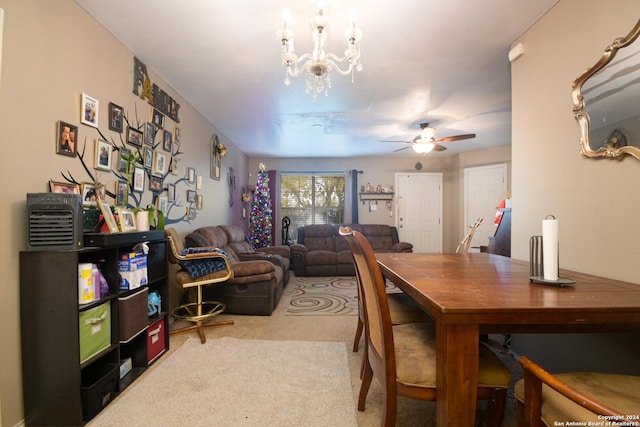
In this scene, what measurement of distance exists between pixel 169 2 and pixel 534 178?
2.81m

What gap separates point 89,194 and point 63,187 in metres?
0.20

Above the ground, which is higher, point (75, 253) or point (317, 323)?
point (75, 253)

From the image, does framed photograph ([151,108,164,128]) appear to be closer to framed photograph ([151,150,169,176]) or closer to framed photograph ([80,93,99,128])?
framed photograph ([151,150,169,176])

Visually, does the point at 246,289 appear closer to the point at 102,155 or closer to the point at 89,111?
the point at 102,155

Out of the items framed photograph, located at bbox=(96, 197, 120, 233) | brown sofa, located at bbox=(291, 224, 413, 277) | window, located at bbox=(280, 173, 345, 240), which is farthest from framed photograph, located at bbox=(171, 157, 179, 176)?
window, located at bbox=(280, 173, 345, 240)

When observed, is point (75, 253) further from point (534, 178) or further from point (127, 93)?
point (534, 178)

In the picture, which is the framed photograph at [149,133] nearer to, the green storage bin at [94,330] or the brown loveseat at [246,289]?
the brown loveseat at [246,289]

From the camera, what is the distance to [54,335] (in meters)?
1.41

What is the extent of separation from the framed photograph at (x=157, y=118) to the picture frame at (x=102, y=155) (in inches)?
28.0

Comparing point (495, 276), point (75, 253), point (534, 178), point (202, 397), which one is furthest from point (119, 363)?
point (534, 178)

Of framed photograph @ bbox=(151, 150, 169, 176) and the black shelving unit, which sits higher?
framed photograph @ bbox=(151, 150, 169, 176)

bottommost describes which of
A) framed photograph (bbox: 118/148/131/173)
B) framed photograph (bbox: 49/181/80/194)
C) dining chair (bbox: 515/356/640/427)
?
dining chair (bbox: 515/356/640/427)

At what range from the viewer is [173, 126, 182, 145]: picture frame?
305cm

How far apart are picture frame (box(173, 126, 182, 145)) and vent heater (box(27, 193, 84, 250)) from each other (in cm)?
179
